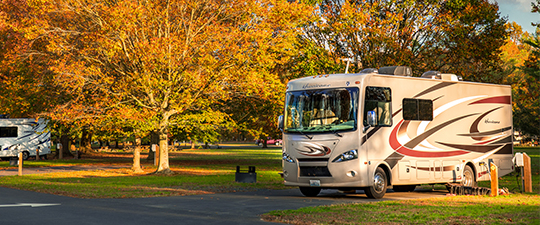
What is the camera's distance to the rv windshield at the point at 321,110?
15.3 m

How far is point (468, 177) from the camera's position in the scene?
18.4m

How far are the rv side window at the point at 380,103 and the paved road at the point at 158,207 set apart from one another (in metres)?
2.14

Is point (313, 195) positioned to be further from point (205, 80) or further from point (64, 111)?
point (64, 111)

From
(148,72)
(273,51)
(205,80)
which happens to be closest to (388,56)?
(273,51)

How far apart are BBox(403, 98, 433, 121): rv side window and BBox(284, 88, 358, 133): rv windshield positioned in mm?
1885

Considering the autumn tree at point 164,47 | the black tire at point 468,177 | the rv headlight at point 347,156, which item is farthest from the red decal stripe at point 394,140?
the autumn tree at point 164,47

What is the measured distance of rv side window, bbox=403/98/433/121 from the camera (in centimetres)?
1636

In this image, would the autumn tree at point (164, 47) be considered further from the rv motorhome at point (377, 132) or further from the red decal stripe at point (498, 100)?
the red decal stripe at point (498, 100)

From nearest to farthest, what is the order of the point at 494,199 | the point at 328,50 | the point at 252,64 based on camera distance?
the point at 494,199
the point at 252,64
the point at 328,50

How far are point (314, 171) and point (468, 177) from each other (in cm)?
572

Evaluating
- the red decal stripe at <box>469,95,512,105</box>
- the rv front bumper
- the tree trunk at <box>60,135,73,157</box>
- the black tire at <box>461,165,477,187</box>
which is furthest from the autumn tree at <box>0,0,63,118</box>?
the red decal stripe at <box>469,95,512,105</box>

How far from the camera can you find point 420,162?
54.7 ft

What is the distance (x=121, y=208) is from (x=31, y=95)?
2130cm

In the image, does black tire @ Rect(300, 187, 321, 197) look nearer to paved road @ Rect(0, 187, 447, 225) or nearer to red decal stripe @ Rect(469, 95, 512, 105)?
paved road @ Rect(0, 187, 447, 225)
